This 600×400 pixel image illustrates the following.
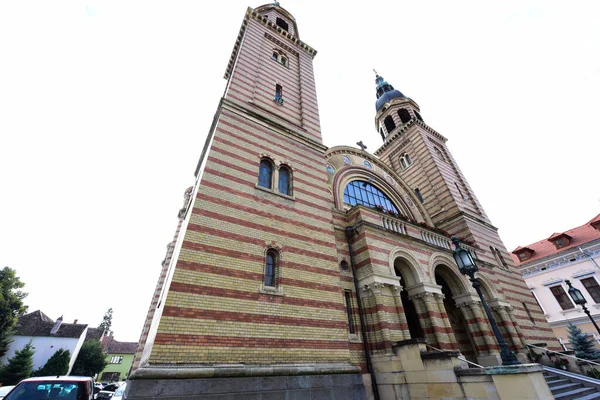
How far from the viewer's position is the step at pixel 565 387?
8669 millimetres

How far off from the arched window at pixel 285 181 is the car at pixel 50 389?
798 centimetres

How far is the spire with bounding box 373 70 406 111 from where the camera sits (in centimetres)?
2809

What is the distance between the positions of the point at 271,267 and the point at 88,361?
46825 millimetres

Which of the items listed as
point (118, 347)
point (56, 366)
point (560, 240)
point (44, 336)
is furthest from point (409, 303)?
point (118, 347)

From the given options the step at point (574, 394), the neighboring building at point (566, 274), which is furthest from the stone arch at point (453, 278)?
the neighboring building at point (566, 274)

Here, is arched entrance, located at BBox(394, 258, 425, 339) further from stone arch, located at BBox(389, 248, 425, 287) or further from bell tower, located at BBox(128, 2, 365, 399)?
bell tower, located at BBox(128, 2, 365, 399)

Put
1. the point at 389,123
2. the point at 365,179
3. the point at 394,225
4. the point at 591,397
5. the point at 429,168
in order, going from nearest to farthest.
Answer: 1. the point at 591,397
2. the point at 394,225
3. the point at 365,179
4. the point at 429,168
5. the point at 389,123

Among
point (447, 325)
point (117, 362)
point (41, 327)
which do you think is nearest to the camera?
point (447, 325)

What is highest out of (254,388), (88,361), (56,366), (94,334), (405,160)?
(405,160)

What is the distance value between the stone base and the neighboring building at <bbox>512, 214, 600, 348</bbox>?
27.3 metres

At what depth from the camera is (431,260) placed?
12.0 m

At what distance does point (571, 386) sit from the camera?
30.1 feet

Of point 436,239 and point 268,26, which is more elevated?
point 268,26

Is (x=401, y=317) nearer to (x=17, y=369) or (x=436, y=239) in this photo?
(x=436, y=239)
